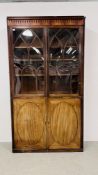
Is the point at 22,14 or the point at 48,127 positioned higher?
the point at 22,14

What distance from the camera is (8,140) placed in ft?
14.2

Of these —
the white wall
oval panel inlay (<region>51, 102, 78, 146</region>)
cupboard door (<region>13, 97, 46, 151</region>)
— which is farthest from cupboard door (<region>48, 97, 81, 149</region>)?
the white wall

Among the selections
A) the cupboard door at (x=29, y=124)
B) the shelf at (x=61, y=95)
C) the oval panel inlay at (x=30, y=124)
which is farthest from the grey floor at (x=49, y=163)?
the shelf at (x=61, y=95)

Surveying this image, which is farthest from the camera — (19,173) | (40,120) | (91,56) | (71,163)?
(91,56)

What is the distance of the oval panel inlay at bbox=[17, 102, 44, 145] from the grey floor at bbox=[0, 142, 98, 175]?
26 centimetres

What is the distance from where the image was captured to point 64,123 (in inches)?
150

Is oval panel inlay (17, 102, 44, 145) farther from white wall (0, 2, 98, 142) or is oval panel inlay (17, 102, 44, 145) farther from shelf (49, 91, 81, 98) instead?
white wall (0, 2, 98, 142)

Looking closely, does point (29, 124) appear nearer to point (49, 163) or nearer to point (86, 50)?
point (49, 163)

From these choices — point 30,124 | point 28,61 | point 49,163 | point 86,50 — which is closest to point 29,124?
point 30,124

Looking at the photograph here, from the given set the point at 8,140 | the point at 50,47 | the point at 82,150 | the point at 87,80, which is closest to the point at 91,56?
the point at 87,80

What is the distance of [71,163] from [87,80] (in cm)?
144

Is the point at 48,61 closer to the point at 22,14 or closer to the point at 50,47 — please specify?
the point at 50,47

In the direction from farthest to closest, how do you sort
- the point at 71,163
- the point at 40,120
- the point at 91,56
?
the point at 91,56 < the point at 40,120 < the point at 71,163

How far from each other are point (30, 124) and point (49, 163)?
2.20 ft
